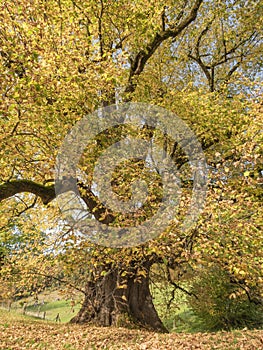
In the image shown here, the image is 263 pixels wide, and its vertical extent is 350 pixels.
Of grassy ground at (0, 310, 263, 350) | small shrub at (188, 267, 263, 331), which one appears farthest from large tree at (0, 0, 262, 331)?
small shrub at (188, 267, 263, 331)

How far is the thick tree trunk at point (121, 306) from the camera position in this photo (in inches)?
501

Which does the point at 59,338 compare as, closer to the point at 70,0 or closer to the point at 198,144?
the point at 198,144

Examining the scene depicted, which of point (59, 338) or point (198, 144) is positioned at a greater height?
point (198, 144)

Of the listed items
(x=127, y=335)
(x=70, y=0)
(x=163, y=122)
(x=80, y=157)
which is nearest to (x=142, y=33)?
(x=70, y=0)

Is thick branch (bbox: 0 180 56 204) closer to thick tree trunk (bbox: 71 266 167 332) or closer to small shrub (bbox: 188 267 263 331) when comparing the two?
thick tree trunk (bbox: 71 266 167 332)

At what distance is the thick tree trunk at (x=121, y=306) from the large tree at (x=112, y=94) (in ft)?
0.15

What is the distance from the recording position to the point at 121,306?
42.3ft

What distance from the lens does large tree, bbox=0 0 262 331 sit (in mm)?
8188

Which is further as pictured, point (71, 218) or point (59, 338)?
point (71, 218)

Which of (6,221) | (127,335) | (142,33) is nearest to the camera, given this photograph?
(127,335)

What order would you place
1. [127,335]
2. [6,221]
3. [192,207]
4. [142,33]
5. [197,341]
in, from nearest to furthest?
[192,207]
[197,341]
[127,335]
[142,33]
[6,221]

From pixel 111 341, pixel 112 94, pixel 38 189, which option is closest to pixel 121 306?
pixel 111 341

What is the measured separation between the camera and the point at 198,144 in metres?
13.3

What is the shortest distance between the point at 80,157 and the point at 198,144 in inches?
236
